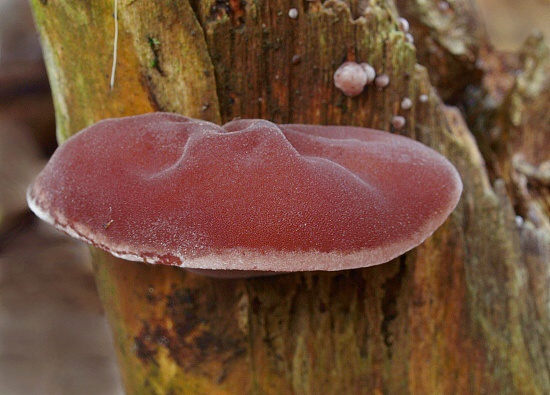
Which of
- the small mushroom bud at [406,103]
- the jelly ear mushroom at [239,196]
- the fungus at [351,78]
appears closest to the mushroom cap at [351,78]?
the fungus at [351,78]

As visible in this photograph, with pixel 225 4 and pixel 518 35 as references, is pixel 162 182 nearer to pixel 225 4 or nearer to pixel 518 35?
pixel 225 4

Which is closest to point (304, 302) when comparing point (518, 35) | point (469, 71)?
point (469, 71)

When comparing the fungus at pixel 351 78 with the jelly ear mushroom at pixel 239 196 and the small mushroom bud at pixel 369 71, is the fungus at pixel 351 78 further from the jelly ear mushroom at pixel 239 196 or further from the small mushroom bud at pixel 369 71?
the jelly ear mushroom at pixel 239 196

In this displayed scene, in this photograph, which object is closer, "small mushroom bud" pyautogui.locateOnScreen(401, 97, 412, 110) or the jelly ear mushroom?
the jelly ear mushroom

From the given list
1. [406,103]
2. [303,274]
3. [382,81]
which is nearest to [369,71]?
[382,81]

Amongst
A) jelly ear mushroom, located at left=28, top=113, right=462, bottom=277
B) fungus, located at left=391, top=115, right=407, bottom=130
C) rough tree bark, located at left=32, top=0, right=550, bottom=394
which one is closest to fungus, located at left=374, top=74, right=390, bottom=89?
rough tree bark, located at left=32, top=0, right=550, bottom=394

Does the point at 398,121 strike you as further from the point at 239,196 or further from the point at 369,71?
the point at 239,196

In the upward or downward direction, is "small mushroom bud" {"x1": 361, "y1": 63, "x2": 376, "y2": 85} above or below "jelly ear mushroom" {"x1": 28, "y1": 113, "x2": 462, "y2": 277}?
above

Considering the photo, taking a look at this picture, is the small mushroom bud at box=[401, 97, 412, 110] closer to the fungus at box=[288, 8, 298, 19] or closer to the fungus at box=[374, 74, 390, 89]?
the fungus at box=[374, 74, 390, 89]

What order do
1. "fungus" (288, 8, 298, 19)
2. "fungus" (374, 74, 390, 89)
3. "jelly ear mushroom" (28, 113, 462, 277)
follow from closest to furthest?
"jelly ear mushroom" (28, 113, 462, 277) → "fungus" (288, 8, 298, 19) → "fungus" (374, 74, 390, 89)
